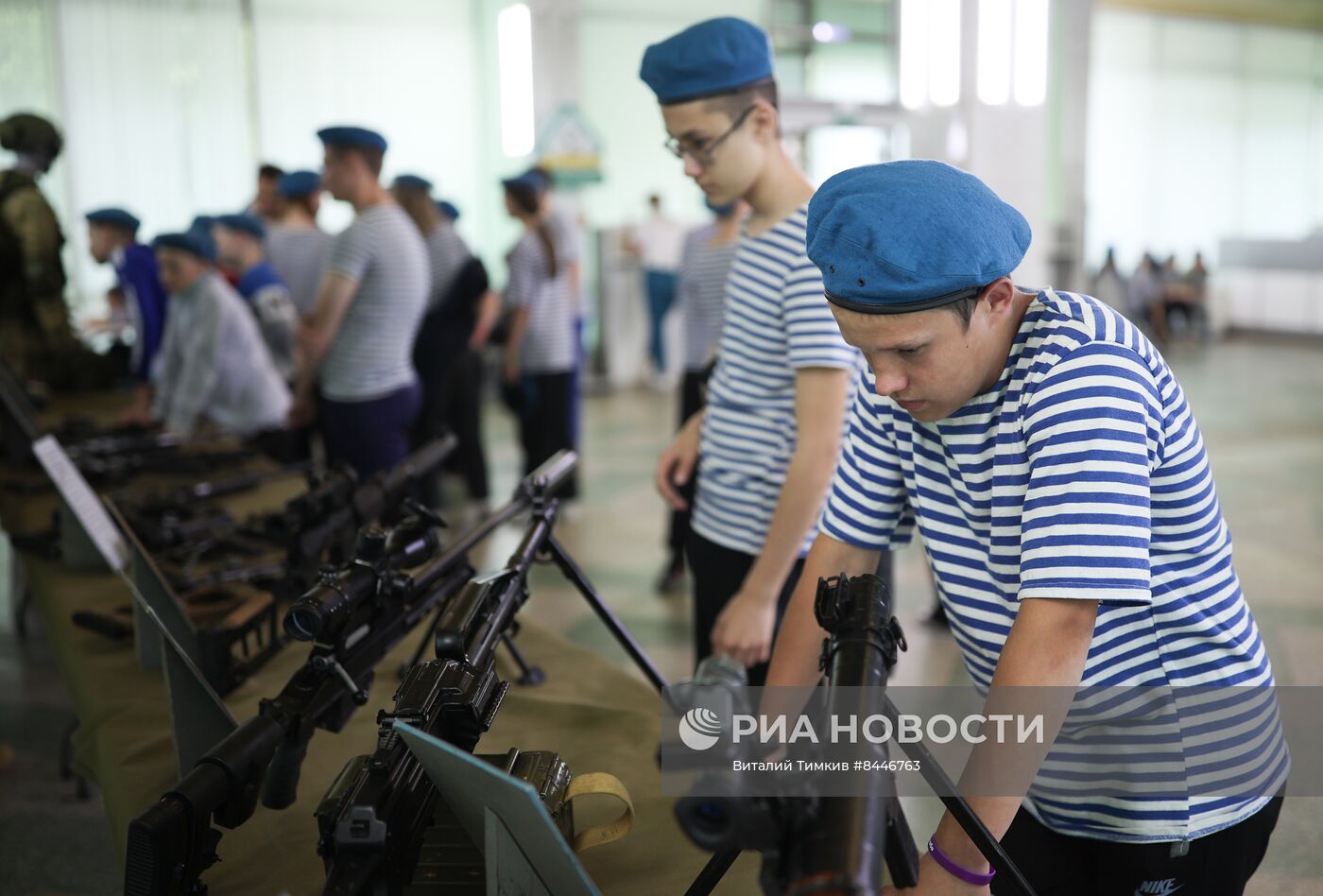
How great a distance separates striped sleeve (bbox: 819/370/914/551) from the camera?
44.1 inches

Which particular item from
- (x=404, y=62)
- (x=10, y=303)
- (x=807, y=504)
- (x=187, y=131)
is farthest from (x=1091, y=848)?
(x=404, y=62)

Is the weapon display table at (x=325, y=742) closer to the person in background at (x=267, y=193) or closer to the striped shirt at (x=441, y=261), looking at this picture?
the striped shirt at (x=441, y=261)

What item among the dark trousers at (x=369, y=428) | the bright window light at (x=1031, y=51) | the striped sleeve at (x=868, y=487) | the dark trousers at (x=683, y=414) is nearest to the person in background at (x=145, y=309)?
the dark trousers at (x=369, y=428)

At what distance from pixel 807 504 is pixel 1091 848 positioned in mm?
557

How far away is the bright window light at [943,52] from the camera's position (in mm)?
3990

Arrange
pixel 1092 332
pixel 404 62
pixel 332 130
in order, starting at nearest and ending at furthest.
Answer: pixel 1092 332
pixel 332 130
pixel 404 62

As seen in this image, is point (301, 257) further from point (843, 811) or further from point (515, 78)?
point (515, 78)

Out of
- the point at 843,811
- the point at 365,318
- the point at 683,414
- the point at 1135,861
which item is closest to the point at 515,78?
the point at 683,414

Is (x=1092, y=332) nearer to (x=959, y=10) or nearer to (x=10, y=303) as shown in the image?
(x=959, y=10)

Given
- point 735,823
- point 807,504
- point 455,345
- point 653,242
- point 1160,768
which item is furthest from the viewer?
point 653,242

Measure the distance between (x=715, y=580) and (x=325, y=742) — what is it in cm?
67

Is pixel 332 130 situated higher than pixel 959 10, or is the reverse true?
pixel 959 10

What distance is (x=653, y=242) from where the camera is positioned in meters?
9.21

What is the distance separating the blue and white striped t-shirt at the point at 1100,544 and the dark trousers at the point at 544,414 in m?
3.75
